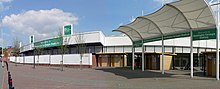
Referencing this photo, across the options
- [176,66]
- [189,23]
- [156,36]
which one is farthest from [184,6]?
[176,66]

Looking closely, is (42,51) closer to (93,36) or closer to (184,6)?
(93,36)

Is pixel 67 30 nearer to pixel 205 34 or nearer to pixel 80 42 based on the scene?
pixel 80 42

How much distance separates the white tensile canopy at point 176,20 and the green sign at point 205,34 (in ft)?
1.20

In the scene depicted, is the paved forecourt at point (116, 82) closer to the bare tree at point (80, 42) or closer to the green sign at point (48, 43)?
the bare tree at point (80, 42)

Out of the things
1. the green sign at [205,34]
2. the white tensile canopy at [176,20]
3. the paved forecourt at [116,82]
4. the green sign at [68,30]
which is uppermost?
the green sign at [68,30]

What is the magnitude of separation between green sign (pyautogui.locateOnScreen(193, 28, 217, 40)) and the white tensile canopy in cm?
36

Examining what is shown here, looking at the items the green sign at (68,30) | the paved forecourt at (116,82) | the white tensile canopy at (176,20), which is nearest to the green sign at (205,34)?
the white tensile canopy at (176,20)

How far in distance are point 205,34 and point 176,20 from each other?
3.57 meters

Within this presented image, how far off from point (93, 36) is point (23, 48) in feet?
148

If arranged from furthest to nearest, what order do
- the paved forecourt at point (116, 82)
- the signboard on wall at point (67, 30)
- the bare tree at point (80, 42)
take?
1. the signboard on wall at point (67, 30)
2. the bare tree at point (80, 42)
3. the paved forecourt at point (116, 82)

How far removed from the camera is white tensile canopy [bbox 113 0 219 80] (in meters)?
21.1

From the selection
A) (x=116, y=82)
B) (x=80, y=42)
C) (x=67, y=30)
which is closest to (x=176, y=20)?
(x=116, y=82)

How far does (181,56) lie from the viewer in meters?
44.4

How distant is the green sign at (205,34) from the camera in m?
21.5
